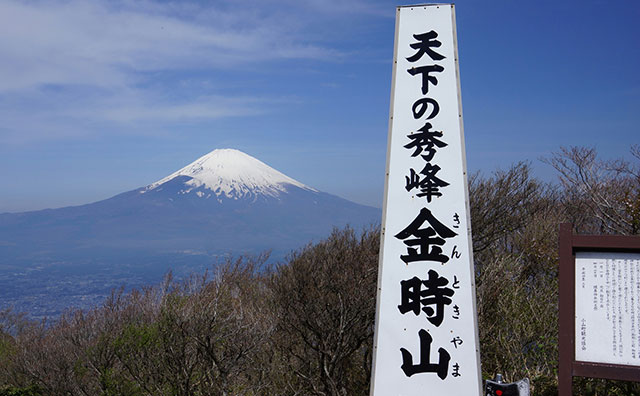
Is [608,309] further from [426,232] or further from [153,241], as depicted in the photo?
[153,241]

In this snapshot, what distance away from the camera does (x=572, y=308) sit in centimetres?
341

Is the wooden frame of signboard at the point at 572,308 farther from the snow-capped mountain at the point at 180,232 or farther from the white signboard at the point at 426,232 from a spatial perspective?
the snow-capped mountain at the point at 180,232

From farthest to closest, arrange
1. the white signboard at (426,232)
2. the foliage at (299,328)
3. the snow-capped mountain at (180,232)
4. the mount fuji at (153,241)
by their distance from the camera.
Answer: the snow-capped mountain at (180,232), the mount fuji at (153,241), the foliage at (299,328), the white signboard at (426,232)

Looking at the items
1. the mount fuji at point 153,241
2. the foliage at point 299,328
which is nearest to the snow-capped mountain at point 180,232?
the mount fuji at point 153,241

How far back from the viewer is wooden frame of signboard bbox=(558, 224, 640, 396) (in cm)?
329

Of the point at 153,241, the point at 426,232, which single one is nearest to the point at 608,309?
the point at 426,232

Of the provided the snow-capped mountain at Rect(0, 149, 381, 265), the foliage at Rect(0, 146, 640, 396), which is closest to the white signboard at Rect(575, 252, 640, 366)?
the foliage at Rect(0, 146, 640, 396)

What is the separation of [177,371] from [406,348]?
7.48m

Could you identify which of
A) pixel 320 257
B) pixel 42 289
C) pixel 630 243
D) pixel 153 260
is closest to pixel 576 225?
pixel 320 257

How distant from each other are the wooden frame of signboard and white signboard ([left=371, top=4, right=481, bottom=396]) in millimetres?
617

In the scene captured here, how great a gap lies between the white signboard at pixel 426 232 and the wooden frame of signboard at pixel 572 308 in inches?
24.3

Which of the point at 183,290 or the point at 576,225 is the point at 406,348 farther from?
the point at 576,225

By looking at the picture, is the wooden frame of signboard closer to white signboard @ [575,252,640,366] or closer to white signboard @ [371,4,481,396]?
white signboard @ [575,252,640,366]

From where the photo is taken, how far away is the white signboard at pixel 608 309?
331 cm
